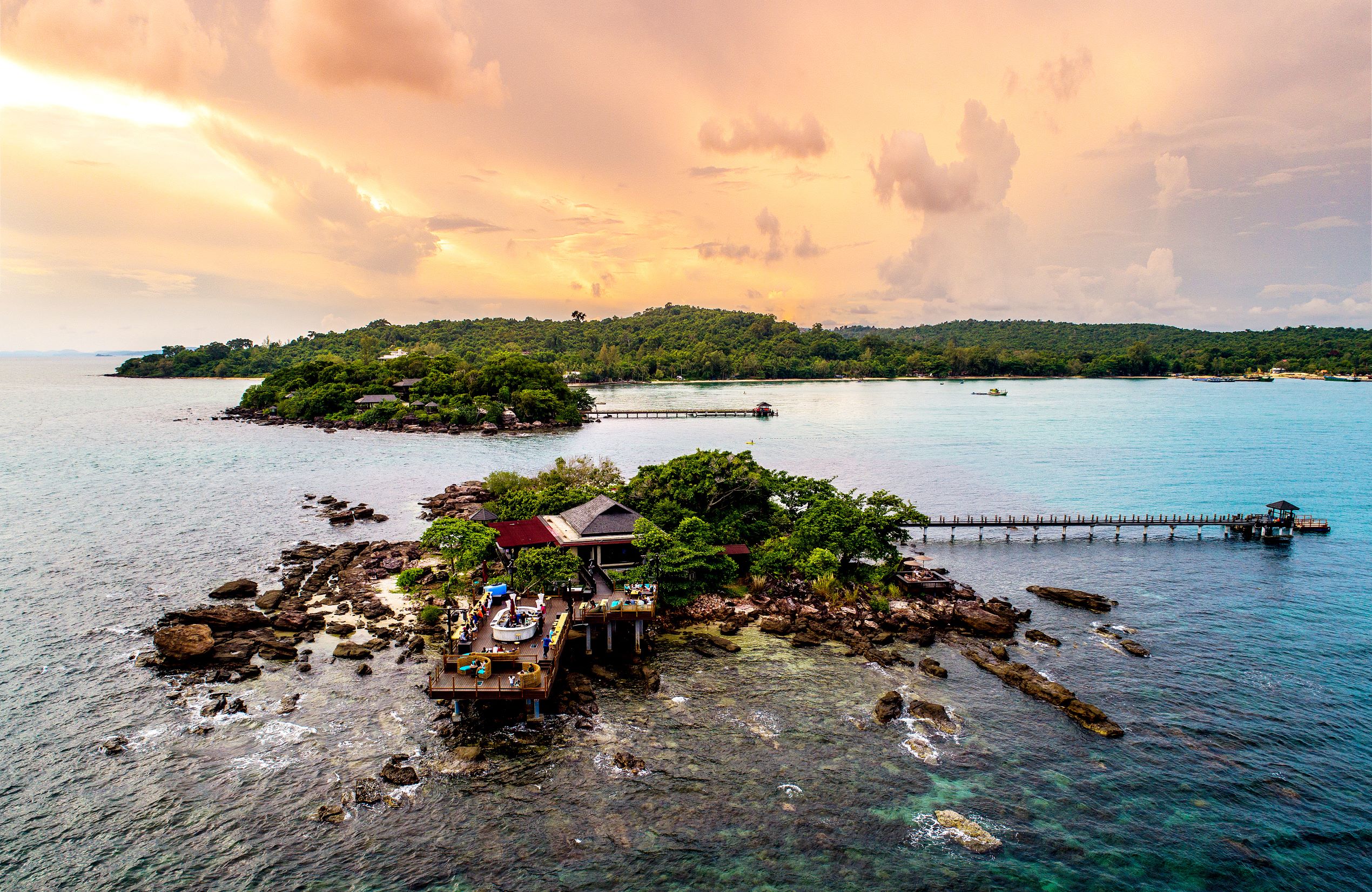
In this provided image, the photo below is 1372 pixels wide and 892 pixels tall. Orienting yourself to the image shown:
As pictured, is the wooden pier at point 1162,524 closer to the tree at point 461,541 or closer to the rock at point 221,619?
the tree at point 461,541

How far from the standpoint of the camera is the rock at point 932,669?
26438 mm

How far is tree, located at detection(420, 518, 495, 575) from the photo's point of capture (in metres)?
29.1

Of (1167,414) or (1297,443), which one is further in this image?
(1167,414)

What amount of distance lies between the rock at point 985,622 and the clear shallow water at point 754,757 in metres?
2.19

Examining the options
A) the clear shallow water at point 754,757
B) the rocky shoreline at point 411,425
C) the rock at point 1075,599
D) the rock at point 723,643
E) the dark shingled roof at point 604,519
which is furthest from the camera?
Result: the rocky shoreline at point 411,425

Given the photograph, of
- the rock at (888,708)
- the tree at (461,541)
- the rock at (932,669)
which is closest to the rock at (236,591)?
the tree at (461,541)

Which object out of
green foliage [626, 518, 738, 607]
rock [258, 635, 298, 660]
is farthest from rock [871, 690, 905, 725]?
rock [258, 635, 298, 660]

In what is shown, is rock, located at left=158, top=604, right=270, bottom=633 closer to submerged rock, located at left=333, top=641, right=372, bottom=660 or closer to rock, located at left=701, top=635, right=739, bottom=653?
submerged rock, located at left=333, top=641, right=372, bottom=660

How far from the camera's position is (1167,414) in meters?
116

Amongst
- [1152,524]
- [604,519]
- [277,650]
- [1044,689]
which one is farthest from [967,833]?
[1152,524]

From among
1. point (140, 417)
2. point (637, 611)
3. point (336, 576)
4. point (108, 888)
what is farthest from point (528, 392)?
point (108, 888)

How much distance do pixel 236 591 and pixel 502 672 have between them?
1875 centimetres

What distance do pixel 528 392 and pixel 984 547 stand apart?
7413 cm

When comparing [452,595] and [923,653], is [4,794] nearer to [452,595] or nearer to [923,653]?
[452,595]
